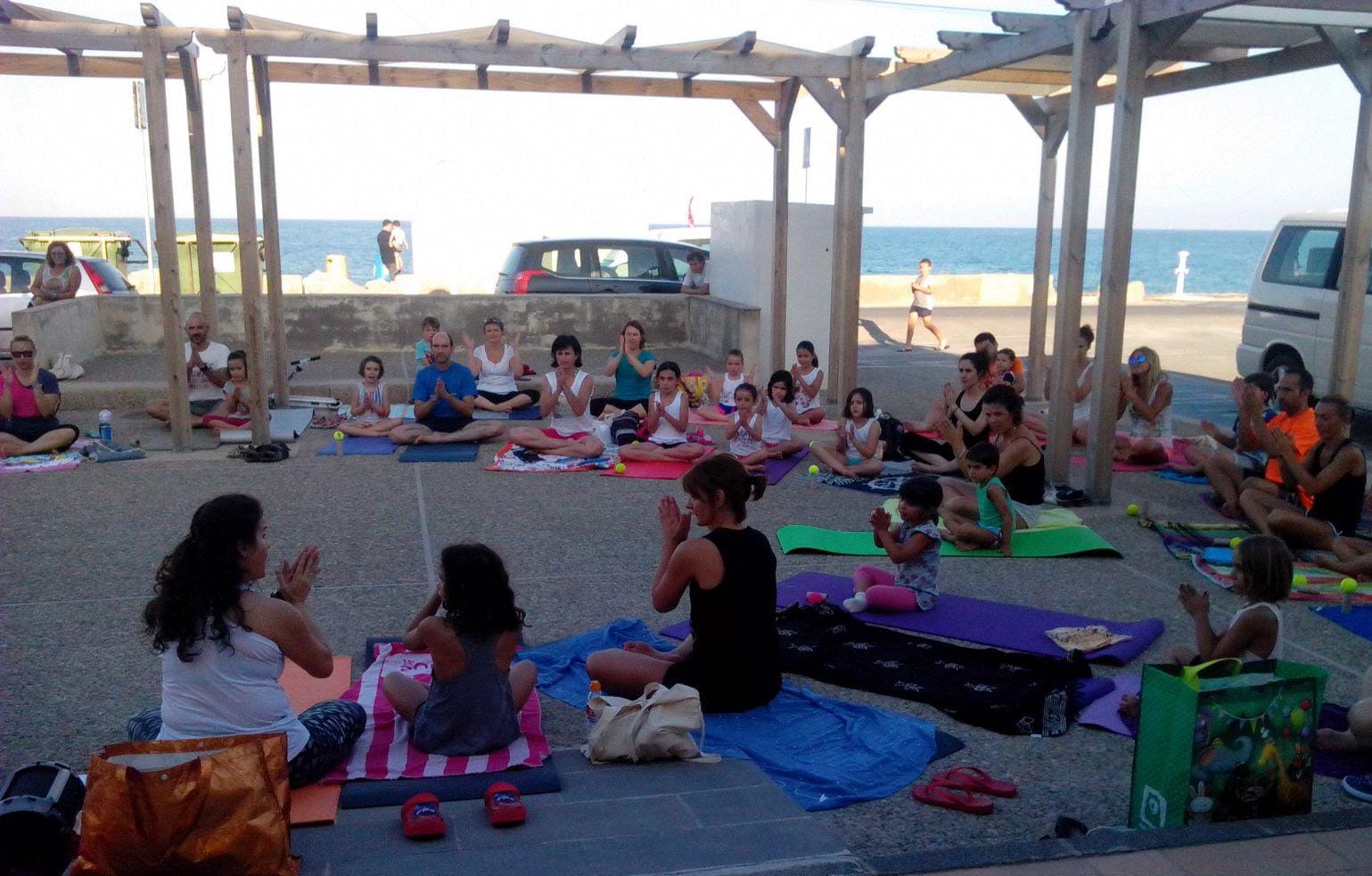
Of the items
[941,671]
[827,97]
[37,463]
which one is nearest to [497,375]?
[37,463]

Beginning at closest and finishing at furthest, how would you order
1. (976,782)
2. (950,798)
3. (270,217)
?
(950,798) < (976,782) < (270,217)

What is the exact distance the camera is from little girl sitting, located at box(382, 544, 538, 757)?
4094 mm

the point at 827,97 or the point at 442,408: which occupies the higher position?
the point at 827,97

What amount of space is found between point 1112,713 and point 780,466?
16.9 ft

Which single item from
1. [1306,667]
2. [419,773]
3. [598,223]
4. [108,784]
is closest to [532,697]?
[419,773]

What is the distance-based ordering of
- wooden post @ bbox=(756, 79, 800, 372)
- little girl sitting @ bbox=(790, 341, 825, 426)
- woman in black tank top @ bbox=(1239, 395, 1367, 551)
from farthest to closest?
wooden post @ bbox=(756, 79, 800, 372), little girl sitting @ bbox=(790, 341, 825, 426), woman in black tank top @ bbox=(1239, 395, 1367, 551)

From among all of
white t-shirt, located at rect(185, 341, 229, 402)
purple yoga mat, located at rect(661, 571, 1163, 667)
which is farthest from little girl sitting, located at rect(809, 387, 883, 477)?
white t-shirt, located at rect(185, 341, 229, 402)

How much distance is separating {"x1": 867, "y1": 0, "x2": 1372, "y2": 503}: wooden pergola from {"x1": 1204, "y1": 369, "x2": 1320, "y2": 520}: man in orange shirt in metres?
0.75

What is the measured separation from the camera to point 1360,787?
4.09 metres

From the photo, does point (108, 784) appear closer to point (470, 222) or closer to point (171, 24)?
point (171, 24)

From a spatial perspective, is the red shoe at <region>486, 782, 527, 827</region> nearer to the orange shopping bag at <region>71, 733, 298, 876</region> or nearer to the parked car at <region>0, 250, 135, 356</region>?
the orange shopping bag at <region>71, 733, 298, 876</region>

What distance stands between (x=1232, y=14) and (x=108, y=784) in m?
8.73

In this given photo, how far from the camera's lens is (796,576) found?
22.3 ft

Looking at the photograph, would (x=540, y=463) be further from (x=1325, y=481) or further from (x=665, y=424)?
(x=1325, y=481)
